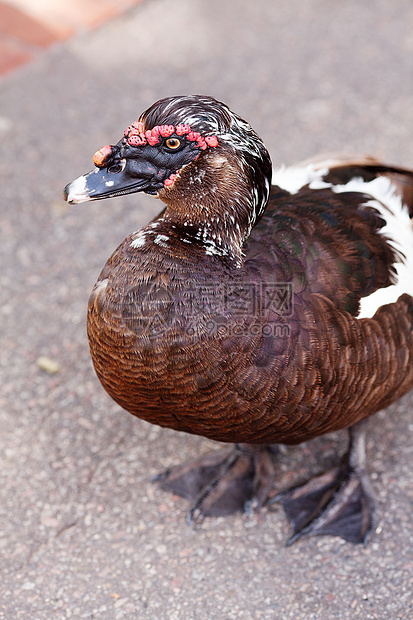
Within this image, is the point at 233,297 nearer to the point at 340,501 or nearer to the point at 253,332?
the point at 253,332

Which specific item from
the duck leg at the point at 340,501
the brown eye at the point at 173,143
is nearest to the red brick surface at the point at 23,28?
the brown eye at the point at 173,143

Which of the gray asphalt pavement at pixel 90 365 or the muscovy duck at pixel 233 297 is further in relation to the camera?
the gray asphalt pavement at pixel 90 365

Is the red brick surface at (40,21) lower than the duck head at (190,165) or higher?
higher

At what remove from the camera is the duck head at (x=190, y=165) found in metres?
1.92

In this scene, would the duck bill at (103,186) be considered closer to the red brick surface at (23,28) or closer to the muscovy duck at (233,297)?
the muscovy duck at (233,297)

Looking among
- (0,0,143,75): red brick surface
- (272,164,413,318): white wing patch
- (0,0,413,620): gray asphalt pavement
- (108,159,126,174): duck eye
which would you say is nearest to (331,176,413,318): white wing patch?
(272,164,413,318): white wing patch

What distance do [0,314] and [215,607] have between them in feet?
5.84

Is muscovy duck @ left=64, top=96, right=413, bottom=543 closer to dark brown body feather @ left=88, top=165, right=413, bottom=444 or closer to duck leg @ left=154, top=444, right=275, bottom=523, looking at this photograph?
dark brown body feather @ left=88, top=165, right=413, bottom=444

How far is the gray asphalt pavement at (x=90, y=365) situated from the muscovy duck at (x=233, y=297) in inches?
20.8

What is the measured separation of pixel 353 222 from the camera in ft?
7.78

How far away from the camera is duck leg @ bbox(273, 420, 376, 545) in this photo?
2.56 m

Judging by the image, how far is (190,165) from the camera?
77.4 inches

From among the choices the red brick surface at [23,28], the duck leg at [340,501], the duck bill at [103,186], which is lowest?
the duck leg at [340,501]

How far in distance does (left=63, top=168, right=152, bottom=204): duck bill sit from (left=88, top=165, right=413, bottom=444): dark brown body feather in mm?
168
